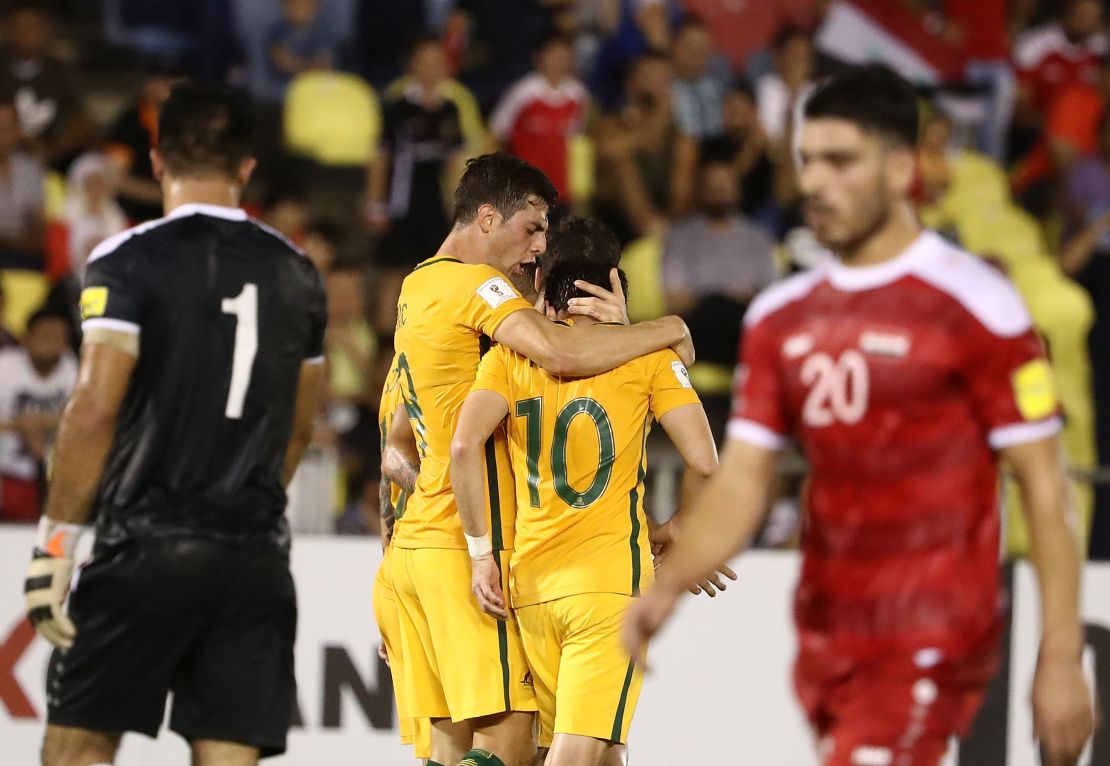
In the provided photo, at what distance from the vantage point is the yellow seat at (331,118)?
13.0 m

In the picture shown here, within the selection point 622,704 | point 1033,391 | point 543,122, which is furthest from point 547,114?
point 1033,391

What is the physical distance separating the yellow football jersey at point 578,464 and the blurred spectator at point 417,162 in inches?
270

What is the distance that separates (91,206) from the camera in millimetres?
11883

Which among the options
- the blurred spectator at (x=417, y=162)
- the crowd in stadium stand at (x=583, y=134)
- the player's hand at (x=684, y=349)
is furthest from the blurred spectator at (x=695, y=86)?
the player's hand at (x=684, y=349)

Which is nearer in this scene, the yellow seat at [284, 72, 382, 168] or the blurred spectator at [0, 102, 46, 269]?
the blurred spectator at [0, 102, 46, 269]

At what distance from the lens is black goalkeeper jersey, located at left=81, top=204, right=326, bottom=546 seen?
16.1 feet

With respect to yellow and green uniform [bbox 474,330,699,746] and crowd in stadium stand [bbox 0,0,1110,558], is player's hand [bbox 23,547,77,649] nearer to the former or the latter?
yellow and green uniform [bbox 474,330,699,746]

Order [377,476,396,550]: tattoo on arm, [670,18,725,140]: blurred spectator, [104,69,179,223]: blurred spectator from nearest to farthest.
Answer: [377,476,396,550]: tattoo on arm, [104,69,179,223]: blurred spectator, [670,18,725,140]: blurred spectator

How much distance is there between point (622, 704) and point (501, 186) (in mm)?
1775

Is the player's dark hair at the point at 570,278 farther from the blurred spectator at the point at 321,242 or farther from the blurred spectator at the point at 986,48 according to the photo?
the blurred spectator at the point at 986,48

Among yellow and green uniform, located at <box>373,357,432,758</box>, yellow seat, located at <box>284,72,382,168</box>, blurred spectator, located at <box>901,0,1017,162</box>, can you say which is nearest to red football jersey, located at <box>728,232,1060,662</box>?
yellow and green uniform, located at <box>373,357,432,758</box>

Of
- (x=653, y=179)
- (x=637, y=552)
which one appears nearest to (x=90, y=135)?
(x=653, y=179)

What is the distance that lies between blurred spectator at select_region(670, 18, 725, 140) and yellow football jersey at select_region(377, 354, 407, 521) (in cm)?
750

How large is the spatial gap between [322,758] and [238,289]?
378 centimetres
